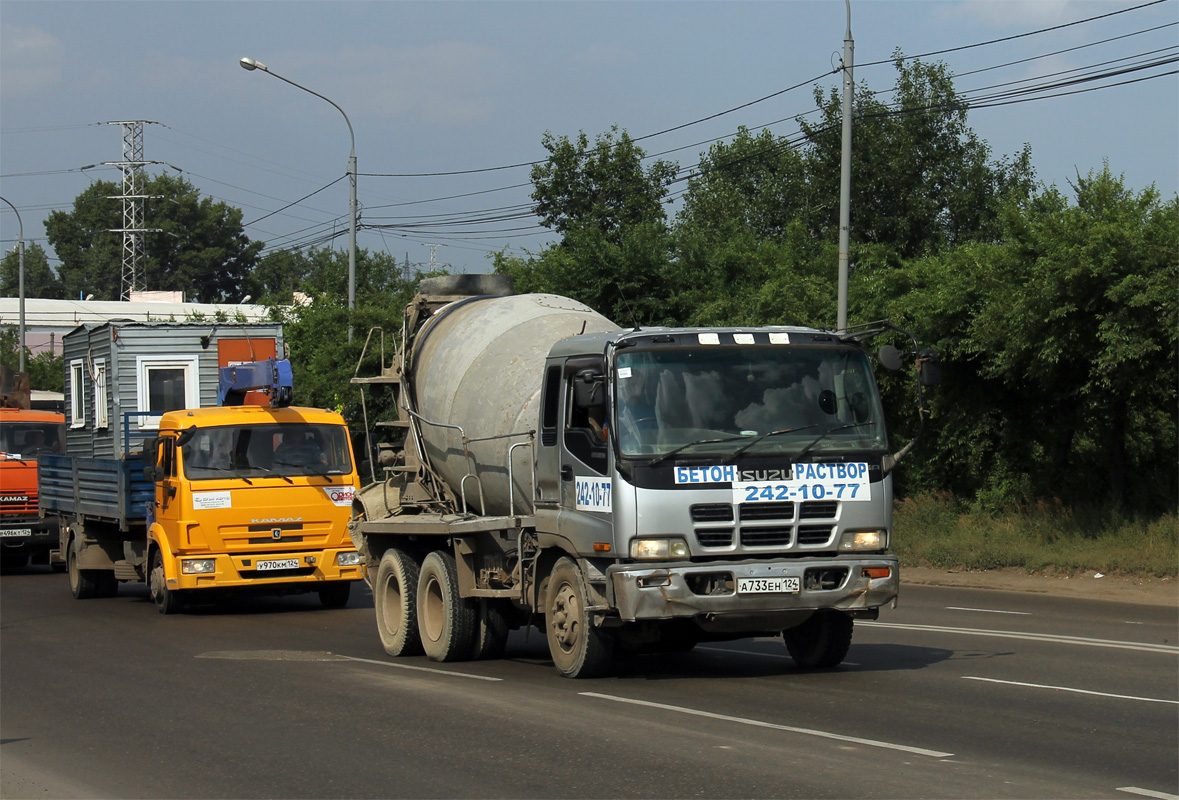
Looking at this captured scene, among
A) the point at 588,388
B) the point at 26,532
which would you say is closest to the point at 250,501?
the point at 588,388

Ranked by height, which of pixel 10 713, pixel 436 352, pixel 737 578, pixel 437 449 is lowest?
pixel 10 713

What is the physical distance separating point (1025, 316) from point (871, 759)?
14.2 m

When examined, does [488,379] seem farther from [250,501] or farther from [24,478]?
[24,478]

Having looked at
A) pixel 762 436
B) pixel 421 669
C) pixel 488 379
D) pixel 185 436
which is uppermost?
pixel 488 379

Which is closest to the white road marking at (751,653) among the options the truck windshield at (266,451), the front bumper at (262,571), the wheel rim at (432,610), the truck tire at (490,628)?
the truck tire at (490,628)

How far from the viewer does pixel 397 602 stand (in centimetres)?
1344

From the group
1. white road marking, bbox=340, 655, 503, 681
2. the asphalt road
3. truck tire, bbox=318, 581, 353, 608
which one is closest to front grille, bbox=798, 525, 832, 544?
the asphalt road

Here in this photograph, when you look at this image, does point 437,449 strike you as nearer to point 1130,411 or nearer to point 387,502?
point 387,502

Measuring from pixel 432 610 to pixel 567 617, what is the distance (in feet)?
8.25

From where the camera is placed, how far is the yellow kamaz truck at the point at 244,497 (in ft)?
55.1

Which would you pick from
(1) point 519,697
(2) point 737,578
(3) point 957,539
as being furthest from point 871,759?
(3) point 957,539

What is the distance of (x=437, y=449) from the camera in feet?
44.1

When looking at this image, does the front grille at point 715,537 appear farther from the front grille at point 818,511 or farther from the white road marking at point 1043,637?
the white road marking at point 1043,637

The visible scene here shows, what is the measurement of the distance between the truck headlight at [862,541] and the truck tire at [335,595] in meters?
9.47
